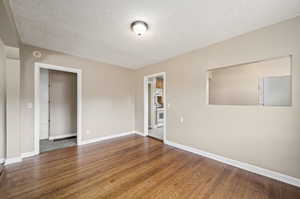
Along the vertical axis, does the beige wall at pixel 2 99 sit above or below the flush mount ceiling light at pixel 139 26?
below

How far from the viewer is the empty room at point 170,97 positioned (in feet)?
5.77

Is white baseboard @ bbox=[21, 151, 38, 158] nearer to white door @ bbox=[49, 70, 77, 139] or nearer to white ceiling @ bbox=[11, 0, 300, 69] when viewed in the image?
white door @ bbox=[49, 70, 77, 139]

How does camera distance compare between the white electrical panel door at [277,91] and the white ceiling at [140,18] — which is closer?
the white ceiling at [140,18]

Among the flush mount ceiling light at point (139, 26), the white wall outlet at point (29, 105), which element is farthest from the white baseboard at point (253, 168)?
the white wall outlet at point (29, 105)

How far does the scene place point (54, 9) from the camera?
5.72ft

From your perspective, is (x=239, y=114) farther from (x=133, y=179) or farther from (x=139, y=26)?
(x=139, y=26)

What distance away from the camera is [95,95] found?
3.83 meters

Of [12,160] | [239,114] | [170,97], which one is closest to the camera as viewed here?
[239,114]

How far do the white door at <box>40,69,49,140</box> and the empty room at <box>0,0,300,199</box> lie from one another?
0.42m

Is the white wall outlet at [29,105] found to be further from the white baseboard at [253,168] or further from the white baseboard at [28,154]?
the white baseboard at [253,168]

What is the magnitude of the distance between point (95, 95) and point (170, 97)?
2326mm

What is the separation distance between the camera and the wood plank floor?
1.70 m

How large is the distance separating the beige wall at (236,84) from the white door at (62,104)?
4.68 meters

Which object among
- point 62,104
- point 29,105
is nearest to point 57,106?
point 62,104
